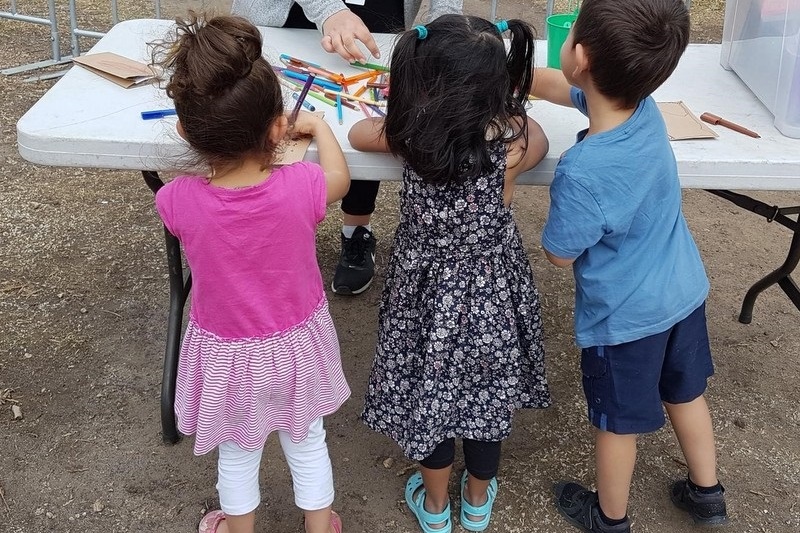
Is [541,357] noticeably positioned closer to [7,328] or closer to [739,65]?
[739,65]

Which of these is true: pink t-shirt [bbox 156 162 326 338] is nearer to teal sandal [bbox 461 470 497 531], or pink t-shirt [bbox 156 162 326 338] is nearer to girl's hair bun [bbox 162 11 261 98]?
girl's hair bun [bbox 162 11 261 98]

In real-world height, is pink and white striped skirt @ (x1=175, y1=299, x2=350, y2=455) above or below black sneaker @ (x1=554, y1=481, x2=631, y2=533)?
above

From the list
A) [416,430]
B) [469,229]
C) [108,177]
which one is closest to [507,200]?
[469,229]

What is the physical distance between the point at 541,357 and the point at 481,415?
0.20 meters

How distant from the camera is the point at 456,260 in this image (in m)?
1.67

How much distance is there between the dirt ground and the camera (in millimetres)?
2127

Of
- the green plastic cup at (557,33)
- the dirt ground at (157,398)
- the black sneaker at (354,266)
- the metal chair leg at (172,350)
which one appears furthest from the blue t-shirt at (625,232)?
the black sneaker at (354,266)

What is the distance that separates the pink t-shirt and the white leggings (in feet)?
1.03

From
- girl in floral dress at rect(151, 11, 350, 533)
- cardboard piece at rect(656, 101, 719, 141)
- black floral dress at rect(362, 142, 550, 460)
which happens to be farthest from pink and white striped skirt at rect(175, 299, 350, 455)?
cardboard piece at rect(656, 101, 719, 141)

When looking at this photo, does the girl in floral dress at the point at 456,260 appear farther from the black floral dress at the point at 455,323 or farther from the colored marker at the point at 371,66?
the colored marker at the point at 371,66

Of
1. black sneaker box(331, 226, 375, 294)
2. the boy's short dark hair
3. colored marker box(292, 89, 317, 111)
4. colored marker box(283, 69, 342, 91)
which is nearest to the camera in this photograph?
the boy's short dark hair

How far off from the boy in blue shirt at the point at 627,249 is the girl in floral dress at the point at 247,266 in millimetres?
497

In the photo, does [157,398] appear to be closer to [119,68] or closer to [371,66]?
[119,68]

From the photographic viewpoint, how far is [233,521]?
182 centimetres
